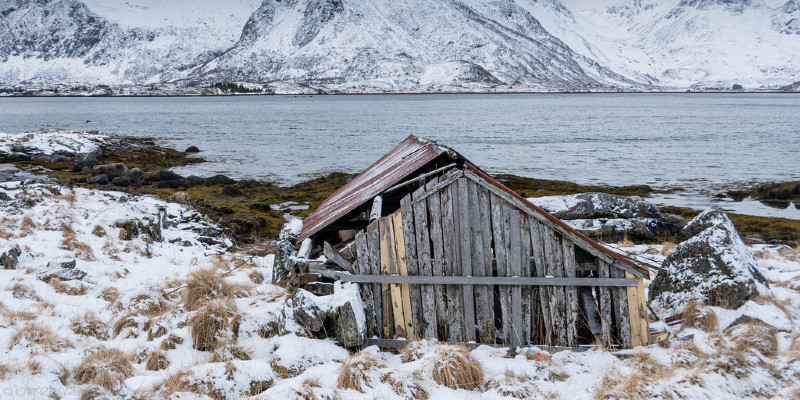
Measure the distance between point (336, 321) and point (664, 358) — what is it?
4117mm

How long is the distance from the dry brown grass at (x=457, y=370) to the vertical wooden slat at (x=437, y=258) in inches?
36.1

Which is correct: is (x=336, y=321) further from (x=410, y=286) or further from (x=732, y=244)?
(x=732, y=244)

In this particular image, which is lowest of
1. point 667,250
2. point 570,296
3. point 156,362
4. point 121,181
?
point 667,250

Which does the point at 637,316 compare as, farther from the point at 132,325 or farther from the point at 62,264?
the point at 62,264

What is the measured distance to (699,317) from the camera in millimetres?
7391

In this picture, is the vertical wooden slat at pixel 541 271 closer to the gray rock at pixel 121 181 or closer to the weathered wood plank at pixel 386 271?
the weathered wood plank at pixel 386 271

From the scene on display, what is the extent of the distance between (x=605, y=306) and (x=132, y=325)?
21.3 ft

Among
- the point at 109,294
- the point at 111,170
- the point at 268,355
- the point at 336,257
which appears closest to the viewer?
the point at 268,355

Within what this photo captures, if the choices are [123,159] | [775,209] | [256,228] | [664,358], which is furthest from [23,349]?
[123,159]

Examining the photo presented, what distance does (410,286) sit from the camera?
7.27 meters

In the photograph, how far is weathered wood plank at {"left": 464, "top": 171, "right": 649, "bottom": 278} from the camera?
6773mm

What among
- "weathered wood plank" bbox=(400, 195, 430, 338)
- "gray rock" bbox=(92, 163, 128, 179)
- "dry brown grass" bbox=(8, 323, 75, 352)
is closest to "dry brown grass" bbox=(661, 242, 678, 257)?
"weathered wood plank" bbox=(400, 195, 430, 338)

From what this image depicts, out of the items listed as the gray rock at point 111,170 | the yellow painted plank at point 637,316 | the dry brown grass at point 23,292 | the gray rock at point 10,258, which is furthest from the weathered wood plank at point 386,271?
the gray rock at point 111,170

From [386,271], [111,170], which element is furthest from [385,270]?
[111,170]
